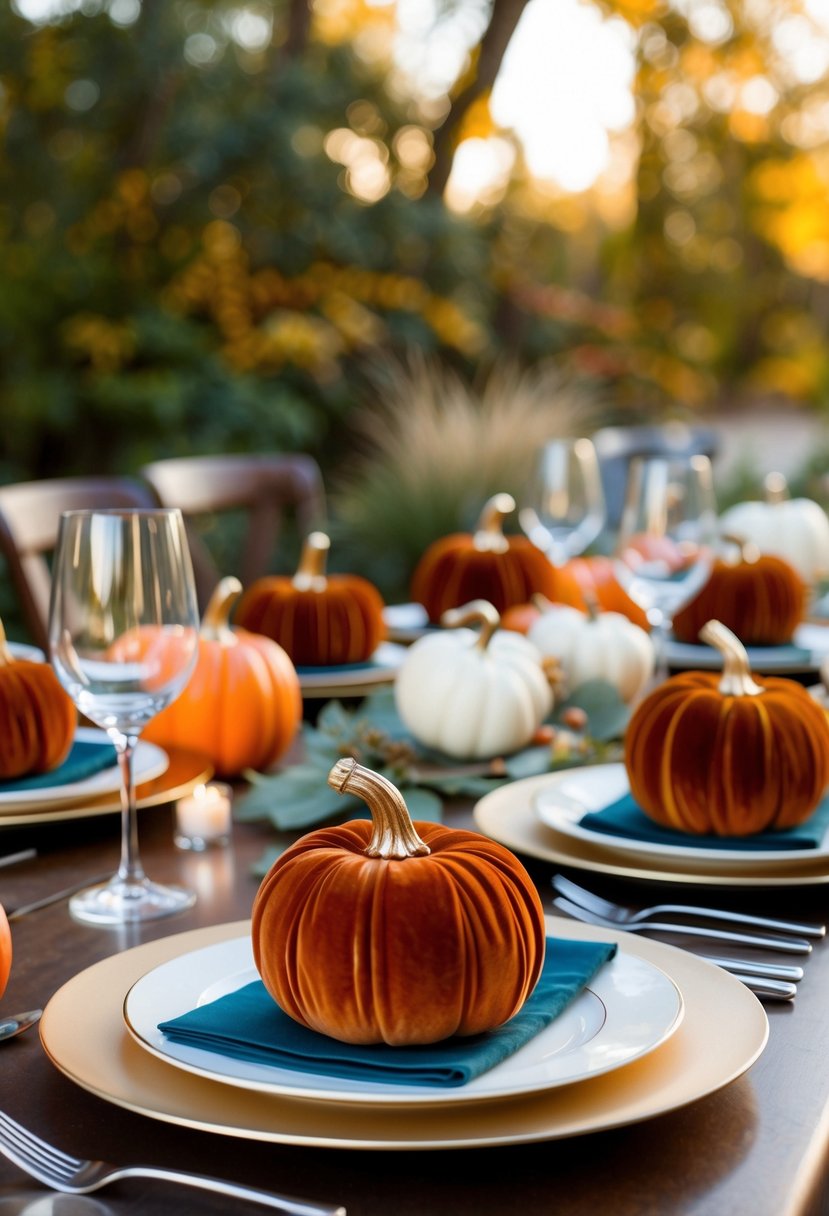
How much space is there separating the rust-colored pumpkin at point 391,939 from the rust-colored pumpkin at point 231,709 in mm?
603

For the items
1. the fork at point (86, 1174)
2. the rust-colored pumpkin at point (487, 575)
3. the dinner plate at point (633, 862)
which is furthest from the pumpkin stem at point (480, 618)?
the fork at point (86, 1174)

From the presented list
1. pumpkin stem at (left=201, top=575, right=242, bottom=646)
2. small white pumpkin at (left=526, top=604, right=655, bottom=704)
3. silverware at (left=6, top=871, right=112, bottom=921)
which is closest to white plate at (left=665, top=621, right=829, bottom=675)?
small white pumpkin at (left=526, top=604, right=655, bottom=704)

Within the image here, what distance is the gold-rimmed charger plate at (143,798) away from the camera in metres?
1.07

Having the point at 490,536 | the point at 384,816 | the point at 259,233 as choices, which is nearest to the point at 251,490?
the point at 490,536

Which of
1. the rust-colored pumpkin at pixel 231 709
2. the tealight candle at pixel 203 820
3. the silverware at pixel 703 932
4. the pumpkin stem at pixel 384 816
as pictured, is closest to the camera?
the pumpkin stem at pixel 384 816

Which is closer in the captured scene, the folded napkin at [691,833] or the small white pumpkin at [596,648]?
the folded napkin at [691,833]

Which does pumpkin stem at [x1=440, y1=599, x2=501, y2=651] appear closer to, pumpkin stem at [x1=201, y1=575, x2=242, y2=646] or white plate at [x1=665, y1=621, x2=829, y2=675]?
pumpkin stem at [x1=201, y1=575, x2=242, y2=646]

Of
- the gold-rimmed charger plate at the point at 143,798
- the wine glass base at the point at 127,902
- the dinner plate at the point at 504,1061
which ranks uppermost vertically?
the dinner plate at the point at 504,1061

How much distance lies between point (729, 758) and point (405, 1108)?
1.58ft

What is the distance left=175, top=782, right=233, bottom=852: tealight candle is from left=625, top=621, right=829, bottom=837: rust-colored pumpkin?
1.01 ft

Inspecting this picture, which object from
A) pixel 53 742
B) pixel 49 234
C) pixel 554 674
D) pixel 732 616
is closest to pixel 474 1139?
pixel 53 742

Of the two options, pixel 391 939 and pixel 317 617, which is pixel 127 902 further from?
pixel 317 617

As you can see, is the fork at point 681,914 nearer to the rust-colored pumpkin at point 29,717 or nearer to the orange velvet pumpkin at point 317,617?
the rust-colored pumpkin at point 29,717

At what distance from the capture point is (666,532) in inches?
56.9
